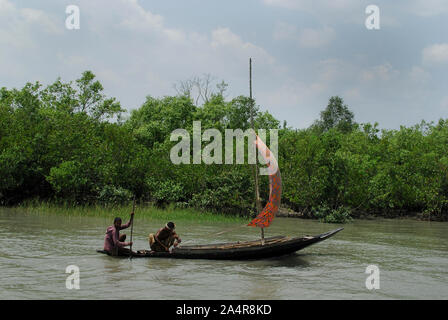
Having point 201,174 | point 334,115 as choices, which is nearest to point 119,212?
point 201,174

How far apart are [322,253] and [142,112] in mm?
30531

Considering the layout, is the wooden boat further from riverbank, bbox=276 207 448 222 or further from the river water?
riverbank, bbox=276 207 448 222

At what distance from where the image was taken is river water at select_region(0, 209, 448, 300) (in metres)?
7.72

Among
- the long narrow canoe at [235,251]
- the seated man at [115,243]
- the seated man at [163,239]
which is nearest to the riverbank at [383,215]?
the long narrow canoe at [235,251]

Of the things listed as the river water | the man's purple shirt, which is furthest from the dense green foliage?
the man's purple shirt

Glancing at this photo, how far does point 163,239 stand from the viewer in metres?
10.8

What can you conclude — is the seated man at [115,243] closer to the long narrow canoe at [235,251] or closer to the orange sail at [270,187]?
the long narrow canoe at [235,251]

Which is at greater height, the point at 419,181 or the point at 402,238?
the point at 419,181

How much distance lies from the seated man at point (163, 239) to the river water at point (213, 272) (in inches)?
16.5

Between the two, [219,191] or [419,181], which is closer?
[219,191]

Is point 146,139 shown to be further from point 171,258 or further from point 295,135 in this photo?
point 171,258

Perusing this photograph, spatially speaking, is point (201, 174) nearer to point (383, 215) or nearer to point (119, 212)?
point (119, 212)
